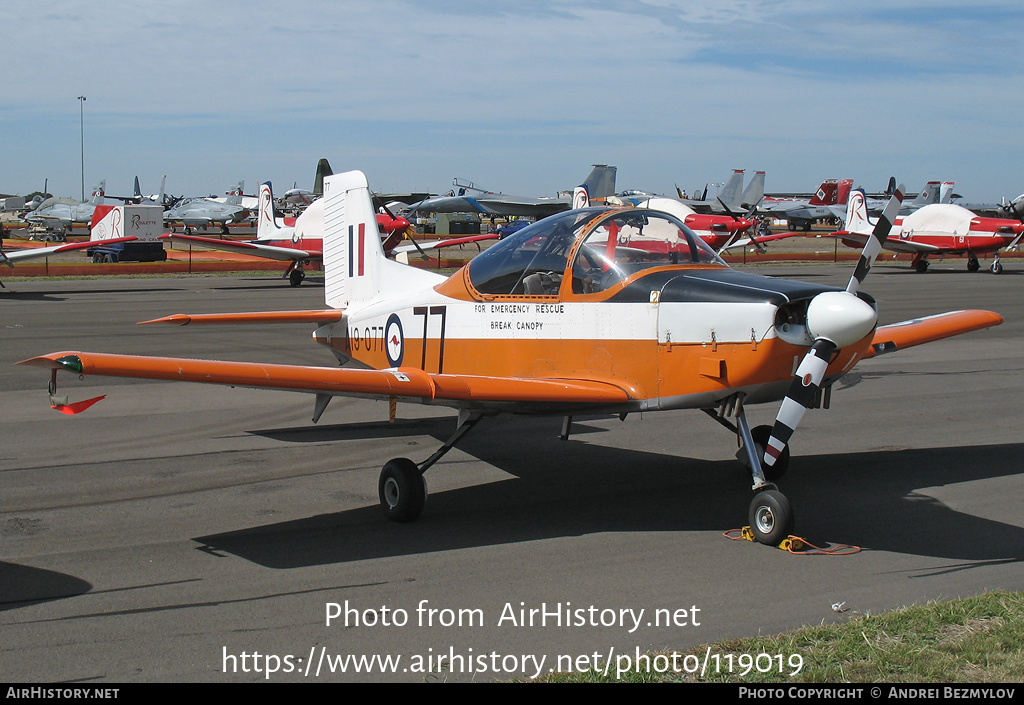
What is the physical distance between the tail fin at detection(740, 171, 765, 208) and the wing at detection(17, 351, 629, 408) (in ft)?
186

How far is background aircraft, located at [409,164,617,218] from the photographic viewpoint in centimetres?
5719

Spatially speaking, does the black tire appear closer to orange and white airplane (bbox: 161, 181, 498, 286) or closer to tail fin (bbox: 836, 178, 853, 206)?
orange and white airplane (bbox: 161, 181, 498, 286)

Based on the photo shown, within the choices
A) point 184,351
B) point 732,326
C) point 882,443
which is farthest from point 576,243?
point 184,351

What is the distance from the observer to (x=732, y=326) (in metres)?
5.86

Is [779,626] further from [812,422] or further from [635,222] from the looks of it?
[812,422]

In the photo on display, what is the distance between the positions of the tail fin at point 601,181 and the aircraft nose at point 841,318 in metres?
51.9

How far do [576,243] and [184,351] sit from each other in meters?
10.7

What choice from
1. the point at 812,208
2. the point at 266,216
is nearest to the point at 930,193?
the point at 812,208

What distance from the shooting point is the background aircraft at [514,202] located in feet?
188

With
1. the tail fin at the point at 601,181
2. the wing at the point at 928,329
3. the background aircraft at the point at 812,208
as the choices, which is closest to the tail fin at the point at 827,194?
the background aircraft at the point at 812,208

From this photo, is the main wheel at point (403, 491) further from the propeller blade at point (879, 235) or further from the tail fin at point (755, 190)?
the tail fin at point (755, 190)

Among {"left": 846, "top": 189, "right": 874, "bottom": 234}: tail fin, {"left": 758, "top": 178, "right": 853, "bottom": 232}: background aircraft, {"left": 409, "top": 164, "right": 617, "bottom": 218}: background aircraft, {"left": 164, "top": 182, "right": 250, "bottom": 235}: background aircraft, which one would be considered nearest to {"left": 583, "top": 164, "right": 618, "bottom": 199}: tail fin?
{"left": 409, "top": 164, "right": 617, "bottom": 218}: background aircraft

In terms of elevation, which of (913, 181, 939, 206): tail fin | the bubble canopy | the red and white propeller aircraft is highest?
(913, 181, 939, 206): tail fin

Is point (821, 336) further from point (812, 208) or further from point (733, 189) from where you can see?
point (812, 208)
